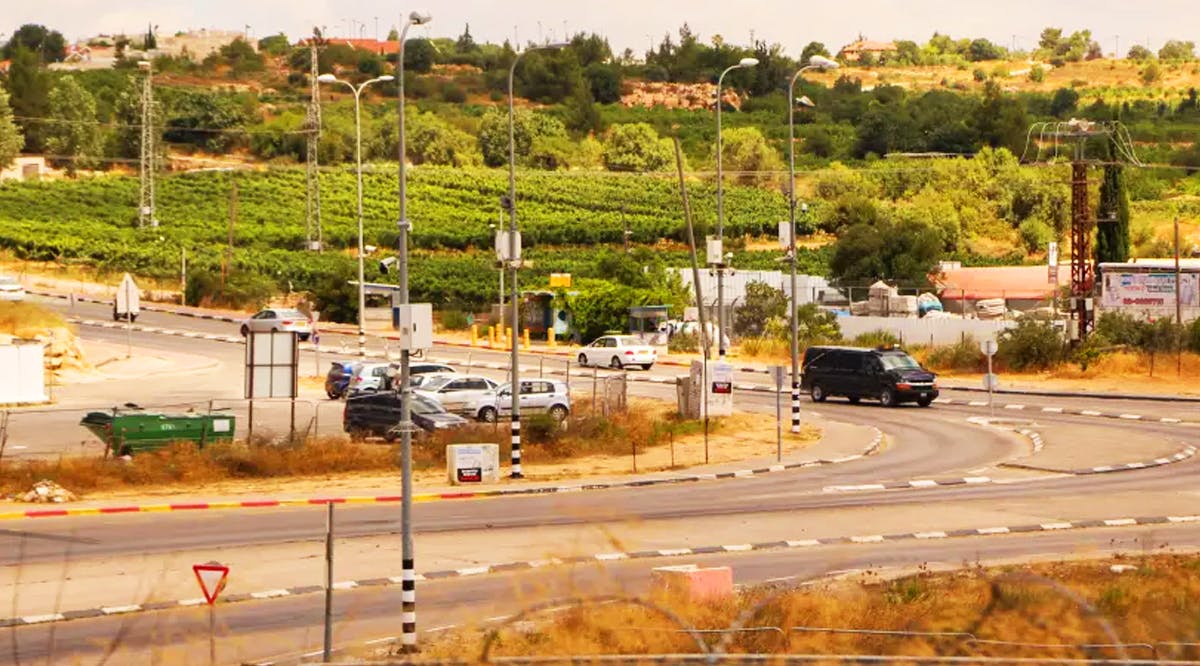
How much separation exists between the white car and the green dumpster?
30.8 metres

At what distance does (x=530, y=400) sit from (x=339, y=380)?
30.0 ft

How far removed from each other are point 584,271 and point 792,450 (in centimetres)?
6099

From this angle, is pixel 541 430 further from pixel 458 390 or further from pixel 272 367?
pixel 458 390

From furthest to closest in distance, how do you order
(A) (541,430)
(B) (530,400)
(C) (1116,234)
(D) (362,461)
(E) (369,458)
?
1. (C) (1116,234)
2. (B) (530,400)
3. (A) (541,430)
4. (E) (369,458)
5. (D) (362,461)

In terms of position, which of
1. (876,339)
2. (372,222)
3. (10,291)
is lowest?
(876,339)

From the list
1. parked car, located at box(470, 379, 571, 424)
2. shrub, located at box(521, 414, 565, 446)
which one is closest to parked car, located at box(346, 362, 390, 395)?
parked car, located at box(470, 379, 571, 424)

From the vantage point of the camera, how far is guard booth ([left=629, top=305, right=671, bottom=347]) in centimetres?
7900

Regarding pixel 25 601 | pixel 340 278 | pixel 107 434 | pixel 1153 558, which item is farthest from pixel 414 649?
pixel 340 278

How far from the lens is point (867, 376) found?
57.3m

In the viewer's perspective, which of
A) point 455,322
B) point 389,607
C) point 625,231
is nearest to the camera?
point 389,607

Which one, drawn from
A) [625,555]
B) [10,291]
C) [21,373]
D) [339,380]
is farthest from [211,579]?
[10,291]

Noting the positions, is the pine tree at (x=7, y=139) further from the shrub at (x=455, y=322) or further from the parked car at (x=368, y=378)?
the parked car at (x=368, y=378)

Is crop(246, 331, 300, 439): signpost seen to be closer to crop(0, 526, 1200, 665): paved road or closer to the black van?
crop(0, 526, 1200, 665): paved road

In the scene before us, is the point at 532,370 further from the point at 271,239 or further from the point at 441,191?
the point at 441,191
